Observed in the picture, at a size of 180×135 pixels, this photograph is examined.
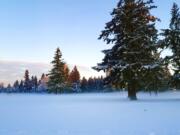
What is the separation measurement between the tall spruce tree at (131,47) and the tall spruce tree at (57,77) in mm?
40419

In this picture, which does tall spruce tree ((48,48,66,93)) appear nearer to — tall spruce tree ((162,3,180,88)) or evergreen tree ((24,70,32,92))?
tall spruce tree ((162,3,180,88))

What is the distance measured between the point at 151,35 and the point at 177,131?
2485cm

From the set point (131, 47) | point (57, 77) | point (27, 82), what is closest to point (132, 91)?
point (131, 47)

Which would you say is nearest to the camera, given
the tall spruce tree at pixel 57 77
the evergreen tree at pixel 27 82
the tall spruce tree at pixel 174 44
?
the tall spruce tree at pixel 174 44

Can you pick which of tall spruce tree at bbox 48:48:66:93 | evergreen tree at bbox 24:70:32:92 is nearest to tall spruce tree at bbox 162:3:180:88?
tall spruce tree at bbox 48:48:66:93

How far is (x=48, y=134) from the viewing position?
9.43 metres

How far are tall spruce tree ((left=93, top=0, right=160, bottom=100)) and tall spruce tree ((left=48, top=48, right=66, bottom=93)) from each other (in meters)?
40.4

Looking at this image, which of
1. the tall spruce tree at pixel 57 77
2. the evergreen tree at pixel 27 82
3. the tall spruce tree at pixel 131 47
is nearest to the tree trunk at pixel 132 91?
the tall spruce tree at pixel 131 47

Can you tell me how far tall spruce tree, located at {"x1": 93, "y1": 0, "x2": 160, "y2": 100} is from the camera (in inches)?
1286

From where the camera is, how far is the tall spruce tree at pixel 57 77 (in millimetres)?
75000

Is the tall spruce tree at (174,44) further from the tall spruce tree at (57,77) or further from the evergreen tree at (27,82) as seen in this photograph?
the evergreen tree at (27,82)

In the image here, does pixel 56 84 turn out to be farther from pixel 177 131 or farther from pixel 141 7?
pixel 177 131

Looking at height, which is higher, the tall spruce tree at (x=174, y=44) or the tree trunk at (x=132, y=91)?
the tall spruce tree at (x=174, y=44)

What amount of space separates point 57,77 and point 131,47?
4356 centimetres
